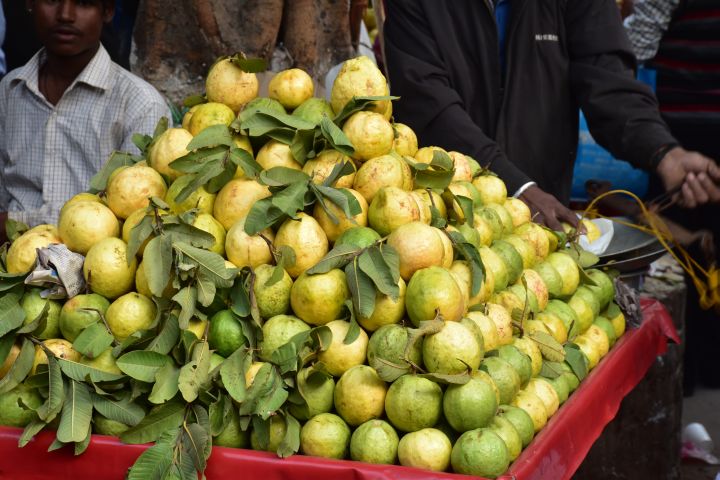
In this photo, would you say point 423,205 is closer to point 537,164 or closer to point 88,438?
point 88,438

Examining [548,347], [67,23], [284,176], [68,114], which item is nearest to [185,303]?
[284,176]

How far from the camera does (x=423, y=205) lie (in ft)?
6.77

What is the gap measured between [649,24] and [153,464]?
3.84 m

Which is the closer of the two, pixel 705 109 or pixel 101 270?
pixel 101 270

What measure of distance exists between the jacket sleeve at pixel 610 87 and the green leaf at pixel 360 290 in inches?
70.0

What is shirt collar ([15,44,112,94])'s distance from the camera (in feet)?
11.5

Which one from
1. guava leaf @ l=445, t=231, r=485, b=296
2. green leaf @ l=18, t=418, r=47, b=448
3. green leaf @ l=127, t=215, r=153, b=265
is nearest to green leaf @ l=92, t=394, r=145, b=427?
green leaf @ l=18, t=418, r=47, b=448

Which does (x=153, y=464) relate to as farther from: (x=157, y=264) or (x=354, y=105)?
(x=354, y=105)

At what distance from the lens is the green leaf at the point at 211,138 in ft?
6.66

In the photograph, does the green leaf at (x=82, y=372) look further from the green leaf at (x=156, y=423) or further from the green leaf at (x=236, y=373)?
the green leaf at (x=236, y=373)

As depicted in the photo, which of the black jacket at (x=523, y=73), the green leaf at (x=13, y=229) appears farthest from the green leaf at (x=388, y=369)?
the black jacket at (x=523, y=73)

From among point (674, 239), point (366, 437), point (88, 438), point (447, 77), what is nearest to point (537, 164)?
point (447, 77)

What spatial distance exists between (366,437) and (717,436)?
3.47m

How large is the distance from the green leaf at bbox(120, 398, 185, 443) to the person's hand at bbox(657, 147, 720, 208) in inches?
79.5
